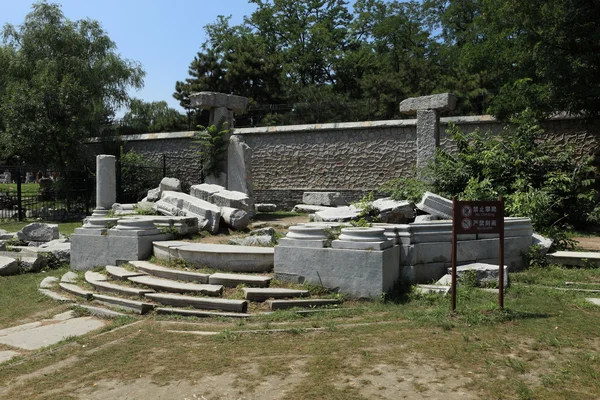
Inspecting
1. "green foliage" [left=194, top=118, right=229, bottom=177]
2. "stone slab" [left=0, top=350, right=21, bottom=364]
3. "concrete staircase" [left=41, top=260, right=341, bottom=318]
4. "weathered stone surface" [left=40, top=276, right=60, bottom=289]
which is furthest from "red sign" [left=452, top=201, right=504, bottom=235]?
"green foliage" [left=194, top=118, right=229, bottom=177]

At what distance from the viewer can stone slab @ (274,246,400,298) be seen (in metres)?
6.57

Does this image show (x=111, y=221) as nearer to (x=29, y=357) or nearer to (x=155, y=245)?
(x=155, y=245)

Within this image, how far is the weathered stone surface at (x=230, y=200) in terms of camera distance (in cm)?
1173

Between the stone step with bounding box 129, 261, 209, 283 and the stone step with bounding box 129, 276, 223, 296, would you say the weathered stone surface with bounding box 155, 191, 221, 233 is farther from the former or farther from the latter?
the stone step with bounding box 129, 276, 223, 296

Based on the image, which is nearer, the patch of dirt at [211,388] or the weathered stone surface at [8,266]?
the patch of dirt at [211,388]

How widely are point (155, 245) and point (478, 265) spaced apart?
5201 millimetres

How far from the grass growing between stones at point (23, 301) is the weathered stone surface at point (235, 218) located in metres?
3.29

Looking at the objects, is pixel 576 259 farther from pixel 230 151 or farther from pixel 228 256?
pixel 230 151

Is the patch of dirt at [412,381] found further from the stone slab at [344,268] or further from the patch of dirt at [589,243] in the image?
the patch of dirt at [589,243]

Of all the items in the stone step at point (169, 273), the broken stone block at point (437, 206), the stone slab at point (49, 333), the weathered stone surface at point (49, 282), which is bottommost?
the stone slab at point (49, 333)

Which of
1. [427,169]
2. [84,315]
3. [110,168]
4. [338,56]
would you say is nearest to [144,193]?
[110,168]

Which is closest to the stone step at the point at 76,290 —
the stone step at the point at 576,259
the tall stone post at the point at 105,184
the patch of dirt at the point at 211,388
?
the patch of dirt at the point at 211,388

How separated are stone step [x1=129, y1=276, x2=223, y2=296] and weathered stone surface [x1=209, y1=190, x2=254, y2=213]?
416 cm

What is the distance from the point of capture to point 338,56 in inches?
1242
